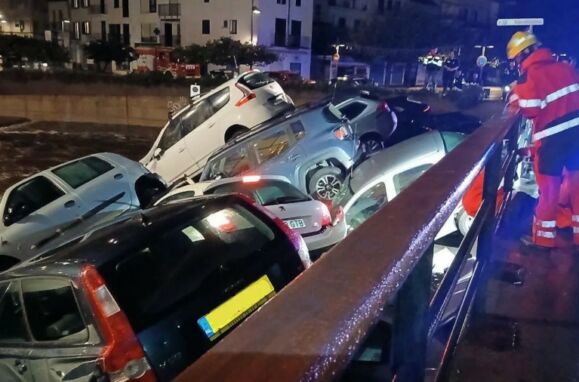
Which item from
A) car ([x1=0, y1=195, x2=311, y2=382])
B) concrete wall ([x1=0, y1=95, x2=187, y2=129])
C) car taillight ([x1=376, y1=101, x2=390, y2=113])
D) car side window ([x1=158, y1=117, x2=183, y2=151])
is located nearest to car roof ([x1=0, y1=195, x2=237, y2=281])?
car ([x1=0, y1=195, x2=311, y2=382])

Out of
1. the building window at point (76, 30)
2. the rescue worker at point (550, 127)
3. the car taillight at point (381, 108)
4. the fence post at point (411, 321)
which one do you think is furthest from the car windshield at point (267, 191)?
the building window at point (76, 30)

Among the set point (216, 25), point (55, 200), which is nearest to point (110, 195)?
point (55, 200)

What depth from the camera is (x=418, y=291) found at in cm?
127

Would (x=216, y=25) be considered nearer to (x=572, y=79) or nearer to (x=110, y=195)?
(x=110, y=195)

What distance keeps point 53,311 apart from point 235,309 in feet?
3.89

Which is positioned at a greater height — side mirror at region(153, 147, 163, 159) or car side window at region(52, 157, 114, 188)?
car side window at region(52, 157, 114, 188)

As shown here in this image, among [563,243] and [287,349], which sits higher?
[287,349]

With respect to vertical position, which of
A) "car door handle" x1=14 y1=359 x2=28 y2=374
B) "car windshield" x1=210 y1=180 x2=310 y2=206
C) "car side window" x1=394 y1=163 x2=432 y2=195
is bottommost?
"car door handle" x1=14 y1=359 x2=28 y2=374

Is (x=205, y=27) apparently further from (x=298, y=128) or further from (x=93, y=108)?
(x=298, y=128)

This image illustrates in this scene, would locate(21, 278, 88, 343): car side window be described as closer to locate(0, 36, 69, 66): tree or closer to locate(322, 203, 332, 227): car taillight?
locate(322, 203, 332, 227): car taillight

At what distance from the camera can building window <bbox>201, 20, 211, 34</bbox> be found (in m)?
47.7

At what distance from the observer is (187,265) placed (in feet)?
12.7

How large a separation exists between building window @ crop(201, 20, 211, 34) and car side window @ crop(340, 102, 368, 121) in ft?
129

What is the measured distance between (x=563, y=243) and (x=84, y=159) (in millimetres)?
7908
